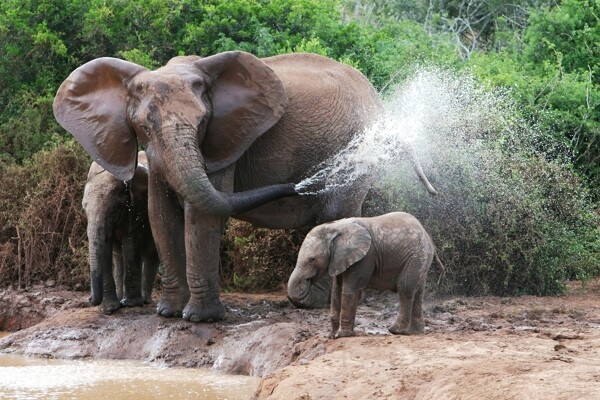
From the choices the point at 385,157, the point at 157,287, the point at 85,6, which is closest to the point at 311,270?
the point at 385,157

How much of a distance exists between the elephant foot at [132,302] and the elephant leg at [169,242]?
70cm

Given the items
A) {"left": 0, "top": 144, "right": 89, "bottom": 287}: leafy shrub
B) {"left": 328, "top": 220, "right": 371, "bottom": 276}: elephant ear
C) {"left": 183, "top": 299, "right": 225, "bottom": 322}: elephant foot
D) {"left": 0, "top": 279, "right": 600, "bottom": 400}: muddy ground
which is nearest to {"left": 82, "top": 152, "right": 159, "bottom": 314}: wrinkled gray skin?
{"left": 0, "top": 279, "right": 600, "bottom": 400}: muddy ground

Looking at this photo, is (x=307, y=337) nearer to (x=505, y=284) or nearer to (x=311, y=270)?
(x=311, y=270)

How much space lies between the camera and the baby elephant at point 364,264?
988 centimetres

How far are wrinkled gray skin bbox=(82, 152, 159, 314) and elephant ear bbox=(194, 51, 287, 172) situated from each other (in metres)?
0.97

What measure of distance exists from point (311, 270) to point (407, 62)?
744 cm

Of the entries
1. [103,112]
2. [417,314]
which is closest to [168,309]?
[103,112]

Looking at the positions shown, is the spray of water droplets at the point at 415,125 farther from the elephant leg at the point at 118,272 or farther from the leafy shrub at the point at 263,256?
the elephant leg at the point at 118,272

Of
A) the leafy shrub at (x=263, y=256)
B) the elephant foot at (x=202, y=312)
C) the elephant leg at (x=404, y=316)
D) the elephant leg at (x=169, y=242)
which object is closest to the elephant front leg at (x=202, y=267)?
the elephant foot at (x=202, y=312)

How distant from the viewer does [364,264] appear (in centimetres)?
998

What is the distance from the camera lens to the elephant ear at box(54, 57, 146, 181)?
11797 mm

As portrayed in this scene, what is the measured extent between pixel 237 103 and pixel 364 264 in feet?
8.89

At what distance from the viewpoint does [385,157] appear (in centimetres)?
1309

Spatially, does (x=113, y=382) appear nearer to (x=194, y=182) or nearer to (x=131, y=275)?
(x=194, y=182)
